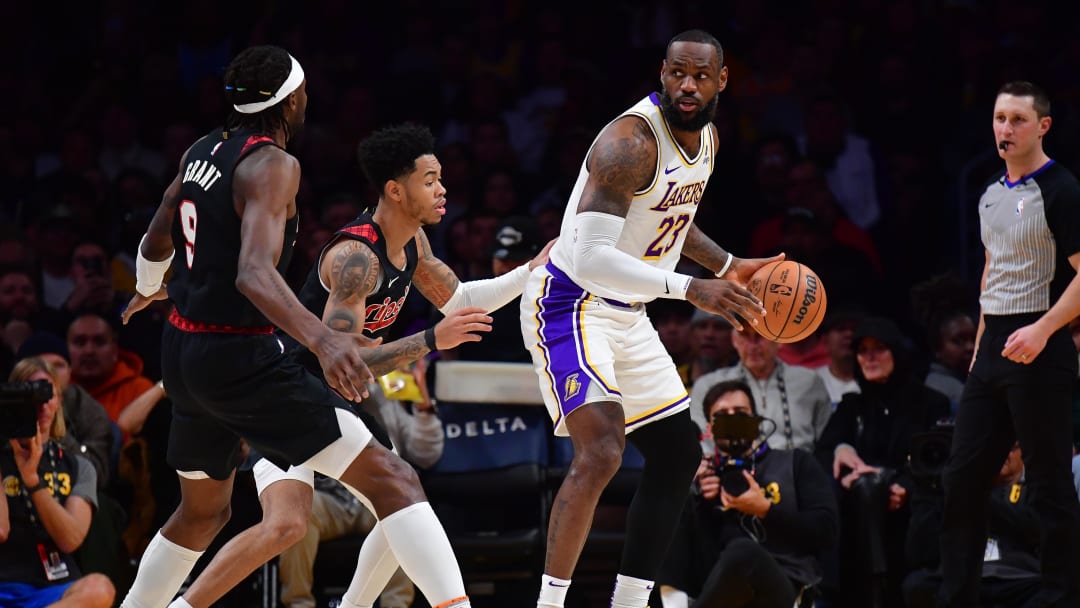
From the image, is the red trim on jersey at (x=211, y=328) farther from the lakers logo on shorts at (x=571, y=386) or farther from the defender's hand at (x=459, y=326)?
the lakers logo on shorts at (x=571, y=386)

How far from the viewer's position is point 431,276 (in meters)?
5.89

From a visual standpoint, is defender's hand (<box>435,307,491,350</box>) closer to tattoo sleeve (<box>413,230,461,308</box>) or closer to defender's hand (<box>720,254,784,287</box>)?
tattoo sleeve (<box>413,230,461,308</box>)

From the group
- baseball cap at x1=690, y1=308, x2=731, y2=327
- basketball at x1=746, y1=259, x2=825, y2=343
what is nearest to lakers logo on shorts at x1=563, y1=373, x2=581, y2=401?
basketball at x1=746, y1=259, x2=825, y2=343

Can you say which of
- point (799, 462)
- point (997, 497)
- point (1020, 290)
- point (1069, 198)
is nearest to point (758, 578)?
point (799, 462)

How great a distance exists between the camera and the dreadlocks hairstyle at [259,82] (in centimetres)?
490

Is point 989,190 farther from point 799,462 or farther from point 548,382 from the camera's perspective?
point 548,382

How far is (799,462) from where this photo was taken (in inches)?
292

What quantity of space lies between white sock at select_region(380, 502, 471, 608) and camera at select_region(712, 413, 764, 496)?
2608 mm

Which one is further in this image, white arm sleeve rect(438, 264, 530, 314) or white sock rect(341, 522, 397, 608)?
white arm sleeve rect(438, 264, 530, 314)

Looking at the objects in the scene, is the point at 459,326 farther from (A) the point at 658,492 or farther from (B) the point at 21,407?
(B) the point at 21,407

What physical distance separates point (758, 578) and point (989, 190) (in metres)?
2.08

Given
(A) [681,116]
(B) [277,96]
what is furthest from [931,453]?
(B) [277,96]

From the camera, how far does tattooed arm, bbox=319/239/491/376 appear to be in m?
4.75

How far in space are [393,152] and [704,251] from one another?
51.9 inches
